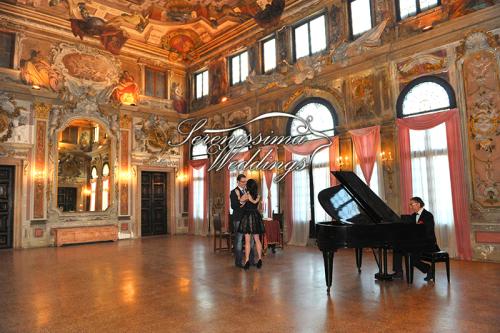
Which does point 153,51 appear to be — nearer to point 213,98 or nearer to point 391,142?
point 213,98

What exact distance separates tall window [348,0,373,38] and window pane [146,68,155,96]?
28.1 ft

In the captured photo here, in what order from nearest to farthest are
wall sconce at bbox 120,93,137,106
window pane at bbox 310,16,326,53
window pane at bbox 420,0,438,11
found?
window pane at bbox 420,0,438,11
window pane at bbox 310,16,326,53
wall sconce at bbox 120,93,137,106

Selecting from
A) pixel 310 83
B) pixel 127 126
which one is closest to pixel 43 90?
pixel 127 126

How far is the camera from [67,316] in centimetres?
417

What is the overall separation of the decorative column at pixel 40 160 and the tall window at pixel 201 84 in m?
5.97

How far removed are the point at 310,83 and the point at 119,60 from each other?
25.5 feet

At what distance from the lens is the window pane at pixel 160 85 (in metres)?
15.5

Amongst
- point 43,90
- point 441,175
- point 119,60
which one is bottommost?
point 441,175

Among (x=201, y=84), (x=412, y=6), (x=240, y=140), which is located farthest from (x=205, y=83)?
(x=412, y=6)

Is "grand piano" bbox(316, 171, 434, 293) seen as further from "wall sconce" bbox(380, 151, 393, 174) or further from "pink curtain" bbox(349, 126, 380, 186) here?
"pink curtain" bbox(349, 126, 380, 186)

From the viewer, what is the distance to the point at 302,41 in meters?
11.8

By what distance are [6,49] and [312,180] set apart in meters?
10.8

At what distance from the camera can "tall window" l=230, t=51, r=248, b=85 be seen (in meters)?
13.8

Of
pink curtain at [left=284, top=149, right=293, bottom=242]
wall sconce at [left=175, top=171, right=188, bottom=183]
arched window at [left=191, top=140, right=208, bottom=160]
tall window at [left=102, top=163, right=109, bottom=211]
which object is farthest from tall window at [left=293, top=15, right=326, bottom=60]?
tall window at [left=102, top=163, right=109, bottom=211]
